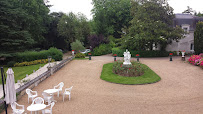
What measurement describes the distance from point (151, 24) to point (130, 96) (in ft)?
55.6

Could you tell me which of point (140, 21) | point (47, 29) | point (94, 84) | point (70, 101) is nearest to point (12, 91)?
point (70, 101)

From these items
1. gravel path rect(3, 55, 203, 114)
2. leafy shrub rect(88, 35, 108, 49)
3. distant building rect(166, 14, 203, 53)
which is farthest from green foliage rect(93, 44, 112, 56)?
gravel path rect(3, 55, 203, 114)

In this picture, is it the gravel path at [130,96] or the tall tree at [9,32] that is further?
the tall tree at [9,32]

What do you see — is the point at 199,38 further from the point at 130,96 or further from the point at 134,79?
the point at 130,96

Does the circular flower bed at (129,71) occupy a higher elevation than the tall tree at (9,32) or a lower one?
lower

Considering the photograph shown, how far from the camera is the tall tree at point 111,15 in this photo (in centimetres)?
4123

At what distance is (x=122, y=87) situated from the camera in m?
12.3

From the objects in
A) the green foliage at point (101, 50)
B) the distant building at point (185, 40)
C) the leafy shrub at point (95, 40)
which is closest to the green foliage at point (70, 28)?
the leafy shrub at point (95, 40)

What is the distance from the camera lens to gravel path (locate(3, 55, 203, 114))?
335 inches

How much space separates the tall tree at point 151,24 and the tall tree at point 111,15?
15159 millimetres

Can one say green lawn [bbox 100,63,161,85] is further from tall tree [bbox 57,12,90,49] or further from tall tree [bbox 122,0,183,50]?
tall tree [bbox 57,12,90,49]

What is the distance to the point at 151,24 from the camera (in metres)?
24.3

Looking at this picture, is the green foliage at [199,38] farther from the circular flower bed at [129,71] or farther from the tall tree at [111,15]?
the tall tree at [111,15]

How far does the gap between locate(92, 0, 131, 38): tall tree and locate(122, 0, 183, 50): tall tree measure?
15159mm
